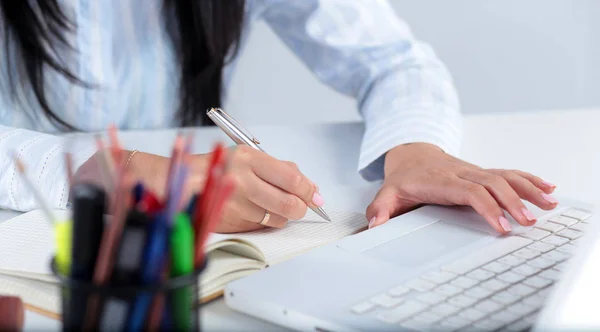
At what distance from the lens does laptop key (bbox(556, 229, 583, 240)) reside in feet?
1.86

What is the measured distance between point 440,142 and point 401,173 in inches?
4.6

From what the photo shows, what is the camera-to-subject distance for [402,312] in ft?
1.41

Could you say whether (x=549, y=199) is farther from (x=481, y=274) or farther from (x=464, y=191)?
(x=481, y=274)

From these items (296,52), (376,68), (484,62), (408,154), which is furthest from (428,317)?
(484,62)

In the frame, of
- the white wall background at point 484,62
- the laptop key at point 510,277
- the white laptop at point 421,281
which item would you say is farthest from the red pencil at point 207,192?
the white wall background at point 484,62

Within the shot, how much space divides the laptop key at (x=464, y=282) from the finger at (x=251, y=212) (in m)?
0.19

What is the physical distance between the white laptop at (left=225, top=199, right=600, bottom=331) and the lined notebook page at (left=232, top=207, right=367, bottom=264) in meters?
0.04

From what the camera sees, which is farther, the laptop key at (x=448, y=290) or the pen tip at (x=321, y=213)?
the pen tip at (x=321, y=213)

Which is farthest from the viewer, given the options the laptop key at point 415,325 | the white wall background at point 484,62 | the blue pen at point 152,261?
the white wall background at point 484,62

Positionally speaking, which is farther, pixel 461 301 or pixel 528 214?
pixel 528 214

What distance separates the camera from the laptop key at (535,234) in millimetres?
567

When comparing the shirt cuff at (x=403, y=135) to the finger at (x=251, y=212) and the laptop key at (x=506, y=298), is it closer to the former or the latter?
the finger at (x=251, y=212)

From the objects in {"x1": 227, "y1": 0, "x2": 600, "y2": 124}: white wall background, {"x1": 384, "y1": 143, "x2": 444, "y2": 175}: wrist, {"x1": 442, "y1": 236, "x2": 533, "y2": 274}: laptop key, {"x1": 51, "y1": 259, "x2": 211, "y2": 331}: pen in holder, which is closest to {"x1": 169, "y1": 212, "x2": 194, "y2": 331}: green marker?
{"x1": 51, "y1": 259, "x2": 211, "y2": 331}: pen in holder

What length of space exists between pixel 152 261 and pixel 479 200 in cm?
37
